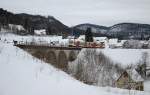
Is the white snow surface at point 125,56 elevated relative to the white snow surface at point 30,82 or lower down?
lower down

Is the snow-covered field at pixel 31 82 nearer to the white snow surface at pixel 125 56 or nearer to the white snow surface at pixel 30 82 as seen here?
the white snow surface at pixel 30 82

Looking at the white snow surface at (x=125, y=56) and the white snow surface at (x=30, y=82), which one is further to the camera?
the white snow surface at (x=125, y=56)

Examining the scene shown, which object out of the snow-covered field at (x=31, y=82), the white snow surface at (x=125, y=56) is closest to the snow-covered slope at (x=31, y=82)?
the snow-covered field at (x=31, y=82)

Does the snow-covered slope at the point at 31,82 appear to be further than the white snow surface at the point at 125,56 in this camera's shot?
No

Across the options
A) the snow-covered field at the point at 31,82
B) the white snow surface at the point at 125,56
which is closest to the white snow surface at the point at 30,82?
the snow-covered field at the point at 31,82

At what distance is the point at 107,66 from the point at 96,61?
1381mm

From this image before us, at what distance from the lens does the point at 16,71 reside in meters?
6.21

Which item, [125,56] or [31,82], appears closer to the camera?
[31,82]

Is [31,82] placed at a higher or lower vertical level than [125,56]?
higher

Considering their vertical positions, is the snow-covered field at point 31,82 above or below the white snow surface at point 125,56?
above

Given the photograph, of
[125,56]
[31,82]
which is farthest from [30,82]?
[125,56]

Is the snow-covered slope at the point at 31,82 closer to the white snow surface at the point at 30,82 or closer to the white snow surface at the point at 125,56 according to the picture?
the white snow surface at the point at 30,82

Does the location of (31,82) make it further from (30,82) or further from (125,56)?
(125,56)

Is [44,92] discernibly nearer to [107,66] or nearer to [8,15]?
[107,66]
